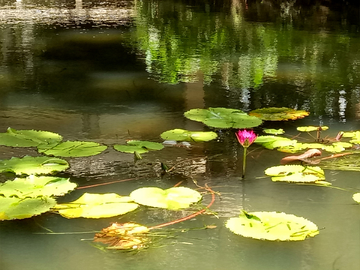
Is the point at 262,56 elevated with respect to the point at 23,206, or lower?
elevated

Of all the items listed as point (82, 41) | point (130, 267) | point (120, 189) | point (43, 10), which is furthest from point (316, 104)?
point (43, 10)

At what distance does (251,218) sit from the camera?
5.25 feet

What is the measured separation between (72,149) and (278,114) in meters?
1.08

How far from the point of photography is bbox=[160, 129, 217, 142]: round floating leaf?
2414 millimetres

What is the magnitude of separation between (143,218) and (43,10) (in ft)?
22.2

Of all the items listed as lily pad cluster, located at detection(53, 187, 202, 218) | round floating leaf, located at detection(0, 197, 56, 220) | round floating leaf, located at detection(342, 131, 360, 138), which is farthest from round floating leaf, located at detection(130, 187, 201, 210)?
round floating leaf, located at detection(342, 131, 360, 138)

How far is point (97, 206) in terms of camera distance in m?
1.70

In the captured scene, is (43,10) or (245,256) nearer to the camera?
(245,256)

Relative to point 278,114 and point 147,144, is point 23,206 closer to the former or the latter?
point 147,144

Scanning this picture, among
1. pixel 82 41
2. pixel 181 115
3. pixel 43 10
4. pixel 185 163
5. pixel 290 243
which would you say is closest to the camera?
pixel 290 243

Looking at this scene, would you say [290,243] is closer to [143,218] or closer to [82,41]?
[143,218]

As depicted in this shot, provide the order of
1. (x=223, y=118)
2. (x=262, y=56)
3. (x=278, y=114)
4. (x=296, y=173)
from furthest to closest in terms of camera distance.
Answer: (x=262, y=56) → (x=278, y=114) → (x=223, y=118) → (x=296, y=173)

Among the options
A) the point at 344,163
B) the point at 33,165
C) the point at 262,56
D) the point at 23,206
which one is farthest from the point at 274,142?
the point at 262,56

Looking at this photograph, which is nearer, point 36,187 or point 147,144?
point 36,187
